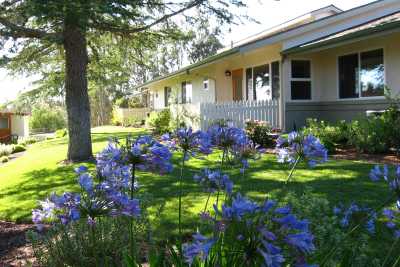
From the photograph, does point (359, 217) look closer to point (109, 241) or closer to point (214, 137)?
point (214, 137)

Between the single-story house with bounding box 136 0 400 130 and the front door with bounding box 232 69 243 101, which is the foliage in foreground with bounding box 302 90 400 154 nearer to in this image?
the single-story house with bounding box 136 0 400 130

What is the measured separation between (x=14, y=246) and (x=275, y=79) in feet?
44.1

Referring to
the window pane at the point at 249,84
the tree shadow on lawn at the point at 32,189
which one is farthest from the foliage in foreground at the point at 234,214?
the window pane at the point at 249,84

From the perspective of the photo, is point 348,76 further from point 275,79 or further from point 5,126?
point 5,126

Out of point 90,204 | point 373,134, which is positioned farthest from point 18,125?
point 90,204

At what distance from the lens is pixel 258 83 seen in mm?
18625

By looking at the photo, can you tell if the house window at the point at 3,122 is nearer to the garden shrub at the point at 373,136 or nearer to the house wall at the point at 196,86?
the house wall at the point at 196,86

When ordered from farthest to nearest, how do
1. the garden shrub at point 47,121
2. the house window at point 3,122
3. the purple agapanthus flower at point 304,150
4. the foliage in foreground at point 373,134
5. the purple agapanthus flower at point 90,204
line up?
the garden shrub at point 47,121
the house window at point 3,122
the foliage in foreground at point 373,134
the purple agapanthus flower at point 304,150
the purple agapanthus flower at point 90,204

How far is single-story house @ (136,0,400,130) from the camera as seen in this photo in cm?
1346

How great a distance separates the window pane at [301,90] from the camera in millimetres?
16094

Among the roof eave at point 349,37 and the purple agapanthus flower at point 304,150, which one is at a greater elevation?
the roof eave at point 349,37

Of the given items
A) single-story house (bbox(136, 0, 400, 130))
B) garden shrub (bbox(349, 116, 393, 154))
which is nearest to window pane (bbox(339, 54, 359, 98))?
single-story house (bbox(136, 0, 400, 130))

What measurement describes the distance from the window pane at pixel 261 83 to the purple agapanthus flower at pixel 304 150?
15.4 meters

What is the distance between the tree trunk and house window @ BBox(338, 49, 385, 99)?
28.6ft
